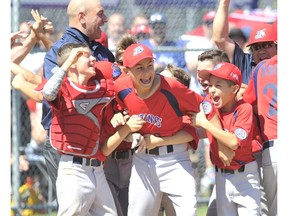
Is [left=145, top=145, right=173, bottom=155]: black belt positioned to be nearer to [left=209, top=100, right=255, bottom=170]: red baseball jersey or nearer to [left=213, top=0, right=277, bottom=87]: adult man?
[left=209, top=100, right=255, bottom=170]: red baseball jersey

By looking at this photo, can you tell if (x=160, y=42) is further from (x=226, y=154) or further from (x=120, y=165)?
(x=226, y=154)

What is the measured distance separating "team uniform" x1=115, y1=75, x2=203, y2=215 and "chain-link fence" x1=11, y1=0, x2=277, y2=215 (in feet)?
12.0

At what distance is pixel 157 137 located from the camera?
562cm

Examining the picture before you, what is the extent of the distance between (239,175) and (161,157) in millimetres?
599

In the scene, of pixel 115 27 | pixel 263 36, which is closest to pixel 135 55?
pixel 263 36

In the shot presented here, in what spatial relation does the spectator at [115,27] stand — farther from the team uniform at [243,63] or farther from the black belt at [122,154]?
the black belt at [122,154]

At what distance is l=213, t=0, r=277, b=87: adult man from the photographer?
6.22 m

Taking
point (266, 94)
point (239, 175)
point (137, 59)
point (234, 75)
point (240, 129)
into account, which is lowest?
point (239, 175)

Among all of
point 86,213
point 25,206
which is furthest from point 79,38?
point 25,206

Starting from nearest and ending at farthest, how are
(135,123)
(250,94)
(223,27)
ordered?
(135,123)
(250,94)
(223,27)

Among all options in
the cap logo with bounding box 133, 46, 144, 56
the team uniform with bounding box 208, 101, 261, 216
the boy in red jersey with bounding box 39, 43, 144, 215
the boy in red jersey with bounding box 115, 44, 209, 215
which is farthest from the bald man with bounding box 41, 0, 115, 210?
the team uniform with bounding box 208, 101, 261, 216

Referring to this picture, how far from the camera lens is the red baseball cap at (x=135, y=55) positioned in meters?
5.46
